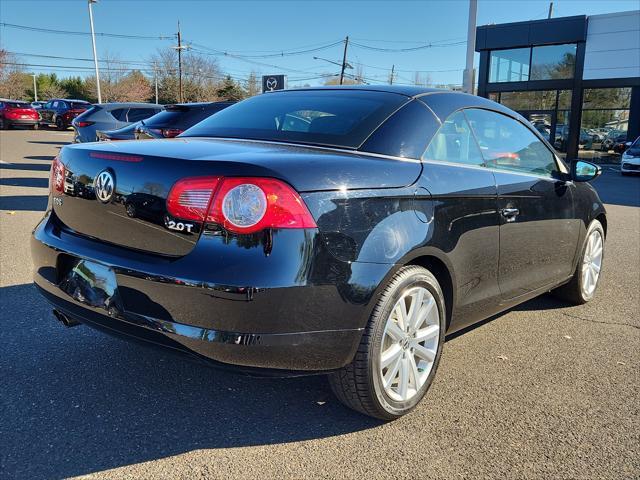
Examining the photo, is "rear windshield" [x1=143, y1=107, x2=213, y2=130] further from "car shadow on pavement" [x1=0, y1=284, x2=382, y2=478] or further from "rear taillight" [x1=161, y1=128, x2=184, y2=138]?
"car shadow on pavement" [x1=0, y1=284, x2=382, y2=478]

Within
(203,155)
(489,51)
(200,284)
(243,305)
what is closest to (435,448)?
(243,305)

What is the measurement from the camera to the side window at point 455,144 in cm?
302

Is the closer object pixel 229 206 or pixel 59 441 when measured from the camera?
pixel 229 206

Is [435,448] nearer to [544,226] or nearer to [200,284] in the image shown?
[200,284]

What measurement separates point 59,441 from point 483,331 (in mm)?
2829

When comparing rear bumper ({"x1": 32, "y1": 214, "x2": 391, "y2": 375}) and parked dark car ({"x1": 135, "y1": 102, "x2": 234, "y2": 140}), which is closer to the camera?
rear bumper ({"x1": 32, "y1": 214, "x2": 391, "y2": 375})

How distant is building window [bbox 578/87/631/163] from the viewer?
25109 millimetres

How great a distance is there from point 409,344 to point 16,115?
1280 inches

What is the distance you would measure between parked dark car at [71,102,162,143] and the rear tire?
10816 mm

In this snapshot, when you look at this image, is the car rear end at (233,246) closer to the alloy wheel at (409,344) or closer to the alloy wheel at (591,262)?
the alloy wheel at (409,344)

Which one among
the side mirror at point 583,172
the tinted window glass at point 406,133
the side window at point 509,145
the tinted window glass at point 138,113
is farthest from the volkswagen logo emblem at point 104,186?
the tinted window glass at point 138,113

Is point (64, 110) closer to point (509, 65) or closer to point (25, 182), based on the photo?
point (25, 182)

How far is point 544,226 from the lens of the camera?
12.4ft

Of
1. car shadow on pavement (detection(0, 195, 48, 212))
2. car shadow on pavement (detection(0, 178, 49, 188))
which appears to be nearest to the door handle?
car shadow on pavement (detection(0, 195, 48, 212))
